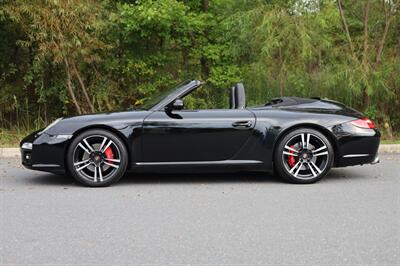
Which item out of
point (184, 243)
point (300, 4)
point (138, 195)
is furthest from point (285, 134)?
point (300, 4)

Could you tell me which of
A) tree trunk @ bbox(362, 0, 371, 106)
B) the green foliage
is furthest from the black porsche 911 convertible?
tree trunk @ bbox(362, 0, 371, 106)

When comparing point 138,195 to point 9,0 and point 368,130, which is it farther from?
point 9,0

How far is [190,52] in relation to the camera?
1298 centimetres

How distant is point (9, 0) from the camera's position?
11.1 m

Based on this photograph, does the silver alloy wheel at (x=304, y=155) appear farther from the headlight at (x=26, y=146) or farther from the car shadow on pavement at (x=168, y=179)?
the headlight at (x=26, y=146)

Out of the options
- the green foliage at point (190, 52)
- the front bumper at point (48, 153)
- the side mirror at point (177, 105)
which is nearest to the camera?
the front bumper at point (48, 153)

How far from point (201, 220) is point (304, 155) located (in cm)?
214

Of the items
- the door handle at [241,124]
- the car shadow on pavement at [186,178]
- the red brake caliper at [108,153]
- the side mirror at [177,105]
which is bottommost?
the car shadow on pavement at [186,178]

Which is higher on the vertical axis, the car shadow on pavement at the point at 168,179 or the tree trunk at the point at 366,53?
the tree trunk at the point at 366,53

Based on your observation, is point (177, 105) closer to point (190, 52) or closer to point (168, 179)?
point (168, 179)

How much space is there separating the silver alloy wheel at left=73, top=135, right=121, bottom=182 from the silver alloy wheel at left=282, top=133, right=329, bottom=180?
6.43 ft

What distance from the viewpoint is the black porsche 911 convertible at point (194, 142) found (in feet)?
21.9

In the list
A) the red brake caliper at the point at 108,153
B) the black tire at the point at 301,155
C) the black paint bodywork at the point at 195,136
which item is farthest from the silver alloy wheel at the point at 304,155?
the red brake caliper at the point at 108,153

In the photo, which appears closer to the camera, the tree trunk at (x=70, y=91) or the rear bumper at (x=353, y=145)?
the rear bumper at (x=353, y=145)
